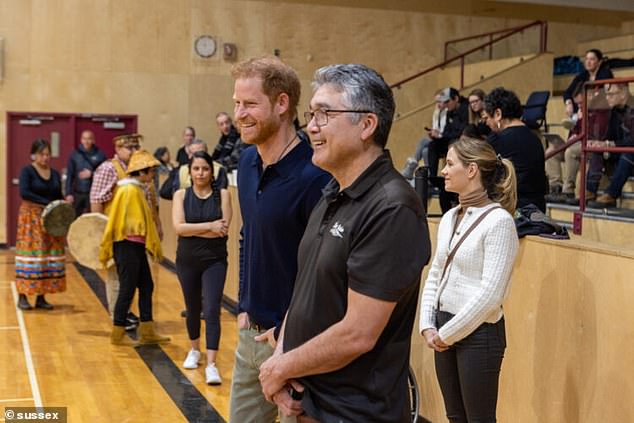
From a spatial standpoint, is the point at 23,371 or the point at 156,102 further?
the point at 156,102

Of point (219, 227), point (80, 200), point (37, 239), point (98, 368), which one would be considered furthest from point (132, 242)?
point (80, 200)

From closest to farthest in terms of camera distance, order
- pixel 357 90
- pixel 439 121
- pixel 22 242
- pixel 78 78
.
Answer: pixel 357 90, pixel 22 242, pixel 439 121, pixel 78 78

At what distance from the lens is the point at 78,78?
14.3m

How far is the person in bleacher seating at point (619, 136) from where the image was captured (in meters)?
6.67

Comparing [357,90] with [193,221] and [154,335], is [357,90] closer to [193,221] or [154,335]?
[193,221]

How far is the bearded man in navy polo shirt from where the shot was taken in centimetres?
303

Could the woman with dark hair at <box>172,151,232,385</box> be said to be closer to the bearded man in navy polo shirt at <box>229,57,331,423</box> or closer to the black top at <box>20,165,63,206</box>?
the black top at <box>20,165,63,206</box>

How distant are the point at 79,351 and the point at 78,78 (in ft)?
26.5

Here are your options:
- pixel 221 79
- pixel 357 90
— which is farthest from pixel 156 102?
pixel 357 90

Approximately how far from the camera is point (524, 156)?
17.4ft

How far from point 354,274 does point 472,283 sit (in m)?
1.67

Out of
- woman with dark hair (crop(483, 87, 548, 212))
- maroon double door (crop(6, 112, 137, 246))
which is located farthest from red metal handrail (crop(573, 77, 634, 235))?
maroon double door (crop(6, 112, 137, 246))

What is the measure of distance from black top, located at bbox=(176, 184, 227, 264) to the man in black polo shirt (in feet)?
13.2

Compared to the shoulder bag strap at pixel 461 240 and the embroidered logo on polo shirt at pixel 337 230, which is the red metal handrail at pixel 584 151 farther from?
the embroidered logo on polo shirt at pixel 337 230
